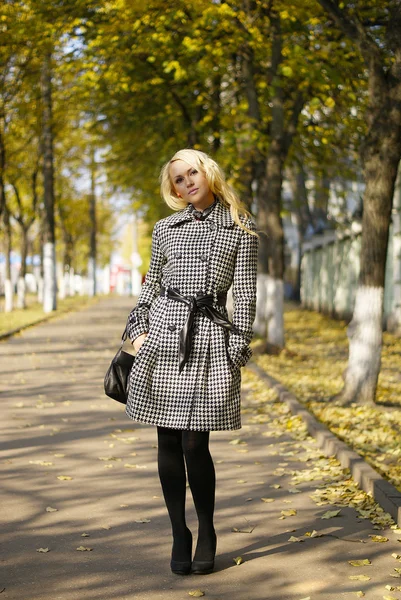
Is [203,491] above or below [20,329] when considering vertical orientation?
above

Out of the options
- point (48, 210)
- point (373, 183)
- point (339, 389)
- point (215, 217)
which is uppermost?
point (48, 210)

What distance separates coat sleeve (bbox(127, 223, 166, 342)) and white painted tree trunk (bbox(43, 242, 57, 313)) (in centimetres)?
3159

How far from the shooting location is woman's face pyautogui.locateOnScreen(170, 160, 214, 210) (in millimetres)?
5098

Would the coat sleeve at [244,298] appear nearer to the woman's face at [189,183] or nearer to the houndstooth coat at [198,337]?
the houndstooth coat at [198,337]

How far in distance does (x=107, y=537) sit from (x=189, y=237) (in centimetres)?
185

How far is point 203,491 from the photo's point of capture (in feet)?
16.9

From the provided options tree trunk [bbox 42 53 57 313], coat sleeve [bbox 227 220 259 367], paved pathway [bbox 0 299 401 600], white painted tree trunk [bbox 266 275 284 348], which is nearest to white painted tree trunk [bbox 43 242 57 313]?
tree trunk [bbox 42 53 57 313]

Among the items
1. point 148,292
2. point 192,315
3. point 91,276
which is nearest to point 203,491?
point 192,315

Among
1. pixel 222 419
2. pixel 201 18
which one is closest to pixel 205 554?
pixel 222 419

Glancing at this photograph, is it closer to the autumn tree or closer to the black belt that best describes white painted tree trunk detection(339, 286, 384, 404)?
the autumn tree

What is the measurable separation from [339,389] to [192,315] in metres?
8.49

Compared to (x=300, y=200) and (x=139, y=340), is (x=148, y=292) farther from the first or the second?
(x=300, y=200)

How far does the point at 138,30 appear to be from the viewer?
17.9 meters

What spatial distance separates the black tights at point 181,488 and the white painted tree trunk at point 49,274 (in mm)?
31742
